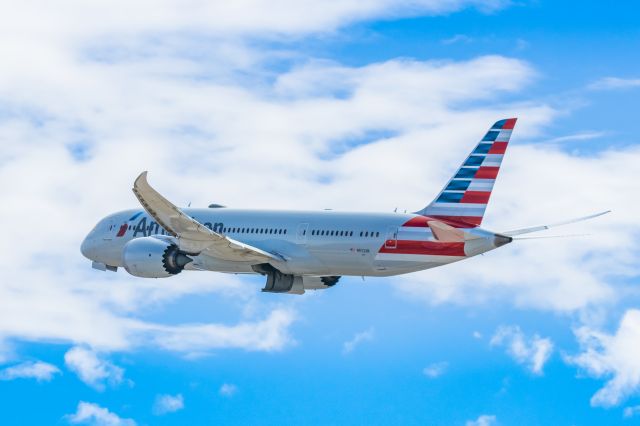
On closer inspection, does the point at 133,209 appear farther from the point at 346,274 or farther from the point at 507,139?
the point at 507,139

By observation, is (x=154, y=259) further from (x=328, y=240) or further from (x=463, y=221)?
(x=463, y=221)

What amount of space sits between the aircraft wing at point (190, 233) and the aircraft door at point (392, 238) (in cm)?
569

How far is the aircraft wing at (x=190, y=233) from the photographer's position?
5109 cm

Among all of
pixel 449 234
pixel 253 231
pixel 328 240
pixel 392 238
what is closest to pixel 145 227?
pixel 253 231

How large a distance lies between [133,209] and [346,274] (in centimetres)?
1302

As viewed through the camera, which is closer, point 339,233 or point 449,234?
point 449,234

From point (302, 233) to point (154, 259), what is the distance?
6986mm

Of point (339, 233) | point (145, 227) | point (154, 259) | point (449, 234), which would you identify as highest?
point (145, 227)

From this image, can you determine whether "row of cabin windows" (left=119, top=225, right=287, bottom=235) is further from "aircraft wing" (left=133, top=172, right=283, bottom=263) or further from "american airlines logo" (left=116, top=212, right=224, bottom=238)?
"aircraft wing" (left=133, top=172, right=283, bottom=263)

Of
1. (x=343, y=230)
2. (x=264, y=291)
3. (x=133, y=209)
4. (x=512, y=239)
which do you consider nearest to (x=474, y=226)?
(x=512, y=239)

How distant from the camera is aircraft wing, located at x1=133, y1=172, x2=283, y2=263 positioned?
51094mm

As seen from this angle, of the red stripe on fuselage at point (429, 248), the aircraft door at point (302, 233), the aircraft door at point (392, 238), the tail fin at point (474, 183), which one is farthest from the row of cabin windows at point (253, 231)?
the tail fin at point (474, 183)

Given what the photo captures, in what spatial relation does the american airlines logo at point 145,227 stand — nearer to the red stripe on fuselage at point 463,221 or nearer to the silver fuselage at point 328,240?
the silver fuselage at point 328,240

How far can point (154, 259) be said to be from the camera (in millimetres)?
56719
